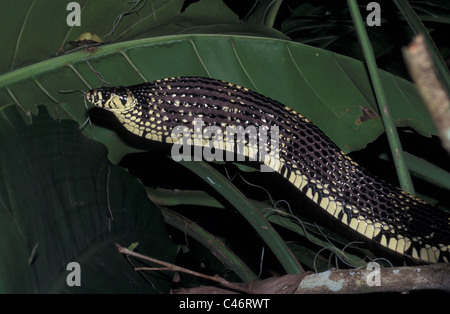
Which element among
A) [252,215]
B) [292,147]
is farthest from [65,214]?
[292,147]

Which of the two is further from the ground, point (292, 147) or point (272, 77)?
point (272, 77)

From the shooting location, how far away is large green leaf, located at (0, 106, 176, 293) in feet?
3.88

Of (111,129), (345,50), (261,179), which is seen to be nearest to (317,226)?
(261,179)

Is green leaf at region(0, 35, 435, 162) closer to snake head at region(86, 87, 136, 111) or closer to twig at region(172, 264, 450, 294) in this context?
snake head at region(86, 87, 136, 111)

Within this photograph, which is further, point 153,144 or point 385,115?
point 153,144

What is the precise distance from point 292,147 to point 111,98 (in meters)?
0.82

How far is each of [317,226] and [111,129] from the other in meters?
1.09

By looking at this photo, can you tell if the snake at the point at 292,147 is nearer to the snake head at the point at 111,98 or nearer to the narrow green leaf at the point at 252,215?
the snake head at the point at 111,98

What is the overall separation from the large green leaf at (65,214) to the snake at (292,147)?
0.93 feet

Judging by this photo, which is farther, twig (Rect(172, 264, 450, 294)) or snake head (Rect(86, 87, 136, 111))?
snake head (Rect(86, 87, 136, 111))

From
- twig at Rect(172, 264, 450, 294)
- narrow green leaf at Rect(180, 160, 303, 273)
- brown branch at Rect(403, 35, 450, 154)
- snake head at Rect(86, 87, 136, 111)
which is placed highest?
snake head at Rect(86, 87, 136, 111)

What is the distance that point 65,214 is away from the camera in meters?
1.42

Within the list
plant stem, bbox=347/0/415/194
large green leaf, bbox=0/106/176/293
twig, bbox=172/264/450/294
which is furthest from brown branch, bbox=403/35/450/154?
plant stem, bbox=347/0/415/194

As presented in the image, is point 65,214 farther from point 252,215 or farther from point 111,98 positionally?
point 252,215
